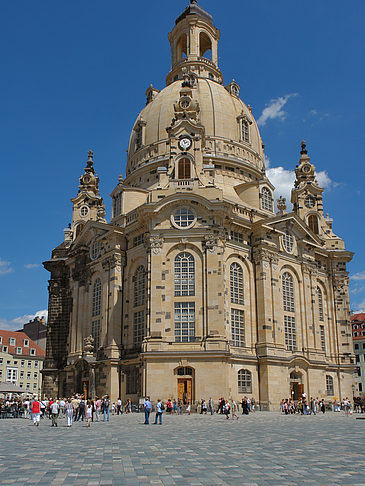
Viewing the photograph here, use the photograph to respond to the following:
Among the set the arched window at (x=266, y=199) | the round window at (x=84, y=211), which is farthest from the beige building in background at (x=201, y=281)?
the round window at (x=84, y=211)

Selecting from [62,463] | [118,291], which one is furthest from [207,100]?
[62,463]

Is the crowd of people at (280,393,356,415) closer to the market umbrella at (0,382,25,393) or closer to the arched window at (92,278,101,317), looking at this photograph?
the arched window at (92,278,101,317)

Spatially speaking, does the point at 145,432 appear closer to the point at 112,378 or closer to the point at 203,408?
the point at 203,408

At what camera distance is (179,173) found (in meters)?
52.4

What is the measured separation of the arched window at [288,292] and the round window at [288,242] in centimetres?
276

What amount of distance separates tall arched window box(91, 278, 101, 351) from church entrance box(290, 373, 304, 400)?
20.8 m

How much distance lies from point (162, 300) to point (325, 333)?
956 inches

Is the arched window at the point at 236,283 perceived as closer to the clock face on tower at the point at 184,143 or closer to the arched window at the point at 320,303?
the clock face on tower at the point at 184,143

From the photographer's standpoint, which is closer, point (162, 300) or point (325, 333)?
point (162, 300)

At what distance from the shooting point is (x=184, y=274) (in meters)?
47.5

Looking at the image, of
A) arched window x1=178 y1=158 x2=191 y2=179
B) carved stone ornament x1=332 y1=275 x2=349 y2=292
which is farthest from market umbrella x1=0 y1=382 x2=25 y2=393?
carved stone ornament x1=332 y1=275 x2=349 y2=292

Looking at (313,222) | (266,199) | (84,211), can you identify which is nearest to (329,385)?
(313,222)

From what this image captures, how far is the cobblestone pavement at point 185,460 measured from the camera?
39.1 feet

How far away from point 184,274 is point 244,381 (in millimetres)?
11685
